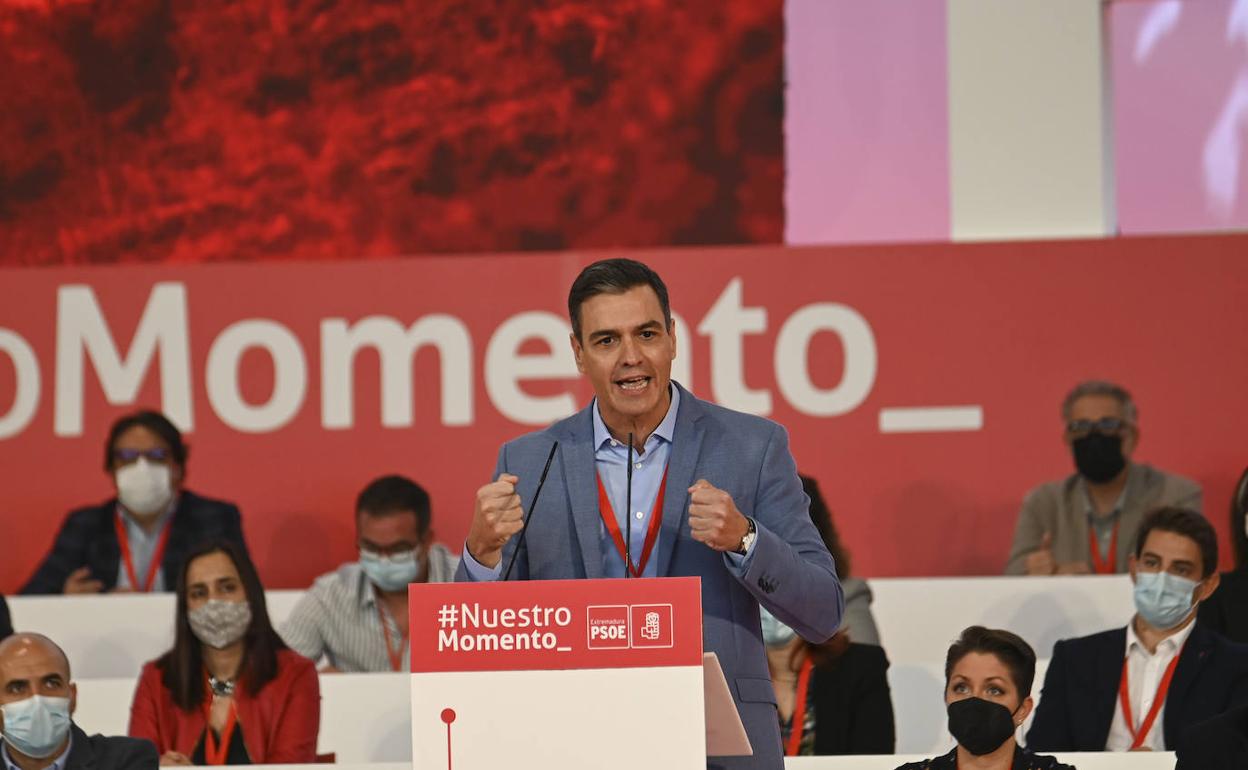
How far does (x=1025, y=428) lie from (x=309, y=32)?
128 inches

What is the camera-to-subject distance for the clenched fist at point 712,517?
6.91 ft

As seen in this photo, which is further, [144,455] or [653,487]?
[144,455]

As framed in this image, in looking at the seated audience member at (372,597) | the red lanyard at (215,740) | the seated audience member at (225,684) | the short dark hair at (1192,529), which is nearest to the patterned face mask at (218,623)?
the seated audience member at (225,684)

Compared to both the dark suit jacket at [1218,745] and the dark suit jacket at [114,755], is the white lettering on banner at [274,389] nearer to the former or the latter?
the dark suit jacket at [114,755]

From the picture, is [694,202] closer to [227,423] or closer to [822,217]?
[822,217]

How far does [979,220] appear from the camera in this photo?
6504 mm

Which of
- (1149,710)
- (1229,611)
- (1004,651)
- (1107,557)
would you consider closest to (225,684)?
(1004,651)

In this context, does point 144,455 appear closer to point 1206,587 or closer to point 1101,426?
point 1101,426

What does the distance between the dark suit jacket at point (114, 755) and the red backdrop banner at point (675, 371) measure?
266 centimetres

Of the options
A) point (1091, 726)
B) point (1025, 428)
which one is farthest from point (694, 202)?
point (1091, 726)

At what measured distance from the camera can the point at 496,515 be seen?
219cm

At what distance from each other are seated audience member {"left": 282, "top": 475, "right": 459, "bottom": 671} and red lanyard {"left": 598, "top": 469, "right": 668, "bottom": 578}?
2.89 meters

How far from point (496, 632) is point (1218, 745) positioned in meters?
1.65

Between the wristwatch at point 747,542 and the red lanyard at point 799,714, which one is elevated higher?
the wristwatch at point 747,542
